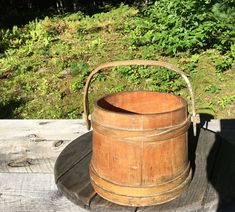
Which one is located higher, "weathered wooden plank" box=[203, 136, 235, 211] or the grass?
"weathered wooden plank" box=[203, 136, 235, 211]

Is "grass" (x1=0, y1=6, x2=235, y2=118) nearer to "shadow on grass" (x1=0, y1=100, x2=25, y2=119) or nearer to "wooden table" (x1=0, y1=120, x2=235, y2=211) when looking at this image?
"shadow on grass" (x1=0, y1=100, x2=25, y2=119)

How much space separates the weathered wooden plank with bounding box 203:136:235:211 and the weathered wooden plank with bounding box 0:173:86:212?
0.48 m

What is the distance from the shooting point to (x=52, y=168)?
196 cm

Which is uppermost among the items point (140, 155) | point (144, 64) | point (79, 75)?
point (144, 64)

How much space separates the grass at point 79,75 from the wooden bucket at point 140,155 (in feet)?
9.52

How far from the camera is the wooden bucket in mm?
1456

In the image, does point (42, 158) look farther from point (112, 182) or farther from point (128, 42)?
point (128, 42)

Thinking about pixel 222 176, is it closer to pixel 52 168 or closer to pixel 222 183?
pixel 222 183

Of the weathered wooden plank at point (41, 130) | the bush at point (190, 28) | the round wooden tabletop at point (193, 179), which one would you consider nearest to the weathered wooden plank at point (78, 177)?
the round wooden tabletop at point (193, 179)

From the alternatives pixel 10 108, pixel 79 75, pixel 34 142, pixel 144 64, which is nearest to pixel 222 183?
pixel 144 64

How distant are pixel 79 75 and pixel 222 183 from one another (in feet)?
13.5

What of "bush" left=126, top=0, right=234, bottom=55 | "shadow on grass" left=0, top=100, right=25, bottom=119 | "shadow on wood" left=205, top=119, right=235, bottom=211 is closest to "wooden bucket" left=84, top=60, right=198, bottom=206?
"shadow on wood" left=205, top=119, right=235, bottom=211

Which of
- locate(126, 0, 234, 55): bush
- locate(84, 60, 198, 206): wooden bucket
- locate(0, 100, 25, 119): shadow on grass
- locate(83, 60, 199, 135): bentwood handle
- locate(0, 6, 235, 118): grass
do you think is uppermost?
locate(83, 60, 199, 135): bentwood handle

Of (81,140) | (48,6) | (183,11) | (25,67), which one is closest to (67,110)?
(25,67)
